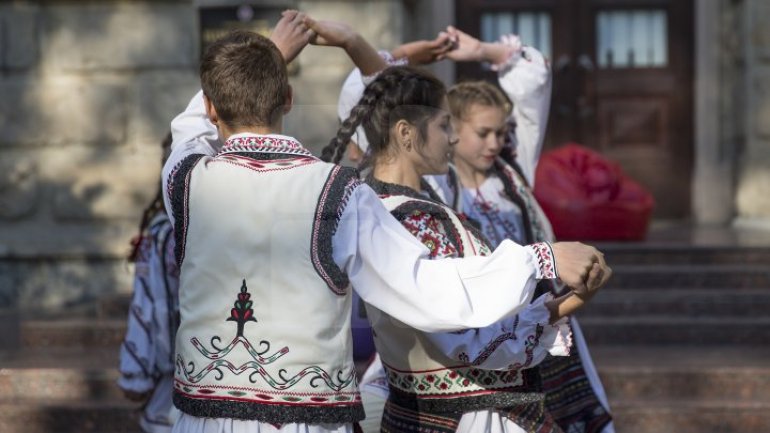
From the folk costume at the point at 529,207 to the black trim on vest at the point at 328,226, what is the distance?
1.27 m

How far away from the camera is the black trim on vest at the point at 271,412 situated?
310 cm

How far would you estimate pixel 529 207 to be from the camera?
4.80m

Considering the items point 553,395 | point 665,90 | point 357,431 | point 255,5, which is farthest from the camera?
point 665,90

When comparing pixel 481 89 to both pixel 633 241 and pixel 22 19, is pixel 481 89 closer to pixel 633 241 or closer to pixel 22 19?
pixel 633 241

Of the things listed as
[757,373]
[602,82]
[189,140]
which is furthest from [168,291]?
[602,82]

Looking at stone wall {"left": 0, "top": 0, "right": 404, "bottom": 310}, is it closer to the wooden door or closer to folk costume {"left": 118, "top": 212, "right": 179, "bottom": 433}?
the wooden door

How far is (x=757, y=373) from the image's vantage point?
656 cm

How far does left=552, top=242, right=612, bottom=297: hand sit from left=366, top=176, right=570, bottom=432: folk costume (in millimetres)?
281

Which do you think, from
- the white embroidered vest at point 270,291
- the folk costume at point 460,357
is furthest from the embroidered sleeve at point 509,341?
the white embroidered vest at point 270,291

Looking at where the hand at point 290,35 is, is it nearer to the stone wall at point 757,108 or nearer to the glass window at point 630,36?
the stone wall at point 757,108

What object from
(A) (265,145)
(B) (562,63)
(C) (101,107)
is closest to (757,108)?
(B) (562,63)

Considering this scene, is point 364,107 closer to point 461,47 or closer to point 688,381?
point 461,47

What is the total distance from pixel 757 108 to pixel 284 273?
7.57 metres

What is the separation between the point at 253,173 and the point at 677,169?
8133mm
